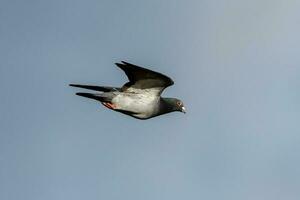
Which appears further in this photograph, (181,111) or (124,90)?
(181,111)

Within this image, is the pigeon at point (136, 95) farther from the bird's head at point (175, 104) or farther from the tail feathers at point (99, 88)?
the bird's head at point (175, 104)

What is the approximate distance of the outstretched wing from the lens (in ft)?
168

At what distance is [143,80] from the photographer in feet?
173

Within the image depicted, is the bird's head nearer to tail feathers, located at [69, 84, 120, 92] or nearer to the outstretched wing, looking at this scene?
the outstretched wing

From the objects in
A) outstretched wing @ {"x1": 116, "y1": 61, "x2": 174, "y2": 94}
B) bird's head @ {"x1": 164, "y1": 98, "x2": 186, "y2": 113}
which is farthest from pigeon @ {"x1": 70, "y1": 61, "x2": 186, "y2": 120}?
bird's head @ {"x1": 164, "y1": 98, "x2": 186, "y2": 113}

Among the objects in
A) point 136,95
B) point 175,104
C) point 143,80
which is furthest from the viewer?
point 175,104

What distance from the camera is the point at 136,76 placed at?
52.3 m

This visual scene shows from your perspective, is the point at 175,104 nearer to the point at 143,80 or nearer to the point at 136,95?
the point at 136,95

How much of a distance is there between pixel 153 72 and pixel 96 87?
14.7 ft

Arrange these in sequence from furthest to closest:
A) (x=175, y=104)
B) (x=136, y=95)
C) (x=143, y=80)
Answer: (x=175, y=104) → (x=136, y=95) → (x=143, y=80)

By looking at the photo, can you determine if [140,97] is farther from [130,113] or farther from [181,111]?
[181,111]

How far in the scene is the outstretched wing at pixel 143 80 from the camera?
51281 mm

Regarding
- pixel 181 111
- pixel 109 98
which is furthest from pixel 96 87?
pixel 181 111

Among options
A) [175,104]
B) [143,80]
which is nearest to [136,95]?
[143,80]
